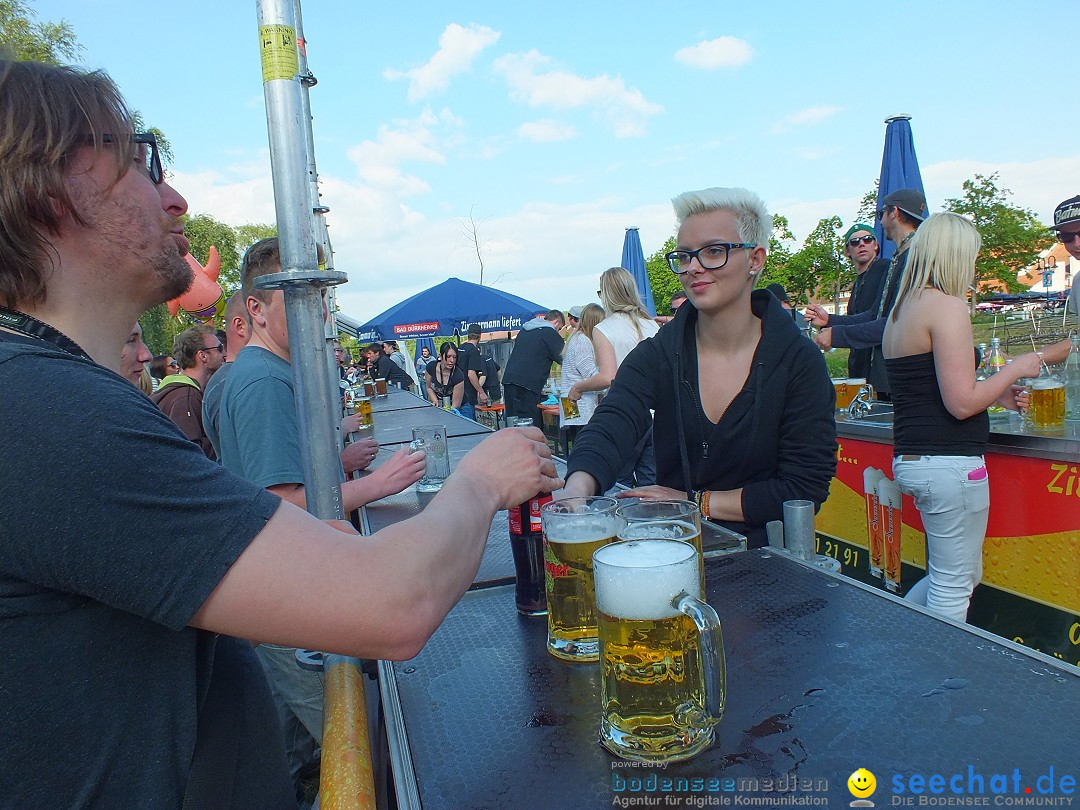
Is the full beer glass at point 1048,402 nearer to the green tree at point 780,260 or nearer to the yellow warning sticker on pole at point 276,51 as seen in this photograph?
the yellow warning sticker on pole at point 276,51

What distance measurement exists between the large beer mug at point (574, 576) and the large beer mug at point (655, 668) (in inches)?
10.3

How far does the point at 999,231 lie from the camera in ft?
80.7

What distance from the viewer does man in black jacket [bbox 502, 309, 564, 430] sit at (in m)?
9.16

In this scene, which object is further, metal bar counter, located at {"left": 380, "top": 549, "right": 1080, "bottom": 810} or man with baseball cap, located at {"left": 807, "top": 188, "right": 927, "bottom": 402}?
man with baseball cap, located at {"left": 807, "top": 188, "right": 927, "bottom": 402}

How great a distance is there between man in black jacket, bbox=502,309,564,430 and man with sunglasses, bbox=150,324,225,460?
4.16 m

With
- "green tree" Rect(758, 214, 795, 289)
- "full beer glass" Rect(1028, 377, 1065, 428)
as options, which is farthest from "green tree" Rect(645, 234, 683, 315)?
"full beer glass" Rect(1028, 377, 1065, 428)

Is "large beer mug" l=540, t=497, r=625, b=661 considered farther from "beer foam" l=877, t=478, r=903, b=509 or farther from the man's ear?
"beer foam" l=877, t=478, r=903, b=509

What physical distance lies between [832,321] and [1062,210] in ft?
4.98

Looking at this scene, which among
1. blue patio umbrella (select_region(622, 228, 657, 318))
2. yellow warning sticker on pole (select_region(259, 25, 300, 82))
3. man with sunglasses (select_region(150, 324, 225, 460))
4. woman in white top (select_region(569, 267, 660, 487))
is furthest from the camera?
blue patio umbrella (select_region(622, 228, 657, 318))

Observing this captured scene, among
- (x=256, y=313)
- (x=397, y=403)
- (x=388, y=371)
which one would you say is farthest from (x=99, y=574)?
(x=388, y=371)

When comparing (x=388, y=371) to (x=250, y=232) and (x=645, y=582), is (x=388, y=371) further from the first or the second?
(x=250, y=232)

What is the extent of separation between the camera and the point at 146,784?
942mm

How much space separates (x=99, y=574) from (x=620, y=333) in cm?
520

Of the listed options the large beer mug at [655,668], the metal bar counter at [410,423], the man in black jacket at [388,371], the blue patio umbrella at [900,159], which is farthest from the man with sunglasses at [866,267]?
the man in black jacket at [388,371]
